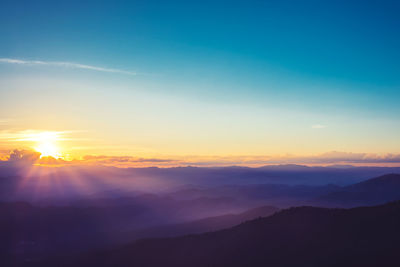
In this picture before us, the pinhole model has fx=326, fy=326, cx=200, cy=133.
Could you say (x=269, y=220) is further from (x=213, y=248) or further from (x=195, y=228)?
(x=195, y=228)

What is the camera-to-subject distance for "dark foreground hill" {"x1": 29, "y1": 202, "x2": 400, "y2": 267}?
40312 millimetres

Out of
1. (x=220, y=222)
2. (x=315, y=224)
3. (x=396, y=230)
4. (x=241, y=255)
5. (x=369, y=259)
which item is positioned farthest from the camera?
(x=220, y=222)

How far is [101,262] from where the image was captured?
68500 millimetres

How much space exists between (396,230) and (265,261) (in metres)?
18.3

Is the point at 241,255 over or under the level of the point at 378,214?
under

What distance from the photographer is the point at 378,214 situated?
51.0 metres

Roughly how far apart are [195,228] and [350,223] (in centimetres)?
9845

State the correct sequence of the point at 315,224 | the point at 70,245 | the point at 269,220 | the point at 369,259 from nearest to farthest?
the point at 369,259
the point at 315,224
the point at 269,220
the point at 70,245

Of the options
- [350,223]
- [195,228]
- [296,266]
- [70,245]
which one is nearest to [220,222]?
[195,228]

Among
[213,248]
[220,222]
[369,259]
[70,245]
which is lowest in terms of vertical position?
[70,245]

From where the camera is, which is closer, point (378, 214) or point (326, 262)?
point (326, 262)

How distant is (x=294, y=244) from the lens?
48.9 m

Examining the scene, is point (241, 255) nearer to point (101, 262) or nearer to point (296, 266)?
point (296, 266)

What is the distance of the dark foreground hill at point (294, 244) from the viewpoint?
40312 mm
